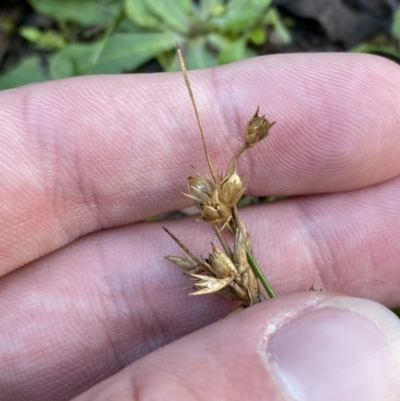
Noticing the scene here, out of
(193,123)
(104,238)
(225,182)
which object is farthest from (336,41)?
(225,182)

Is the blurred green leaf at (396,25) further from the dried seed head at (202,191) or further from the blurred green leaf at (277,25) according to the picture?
the dried seed head at (202,191)

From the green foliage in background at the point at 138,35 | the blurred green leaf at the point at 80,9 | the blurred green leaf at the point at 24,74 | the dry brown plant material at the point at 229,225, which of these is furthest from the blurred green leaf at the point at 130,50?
the dry brown plant material at the point at 229,225

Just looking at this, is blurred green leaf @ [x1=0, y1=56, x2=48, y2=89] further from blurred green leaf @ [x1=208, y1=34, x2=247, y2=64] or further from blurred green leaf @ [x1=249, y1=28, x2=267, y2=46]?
blurred green leaf @ [x1=249, y1=28, x2=267, y2=46]

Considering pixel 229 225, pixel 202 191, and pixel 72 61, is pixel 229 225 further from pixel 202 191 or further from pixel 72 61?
pixel 72 61

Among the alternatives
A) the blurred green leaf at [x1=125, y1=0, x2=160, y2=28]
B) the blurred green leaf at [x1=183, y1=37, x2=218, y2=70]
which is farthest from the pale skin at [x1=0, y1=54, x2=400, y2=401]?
the blurred green leaf at [x1=125, y1=0, x2=160, y2=28]

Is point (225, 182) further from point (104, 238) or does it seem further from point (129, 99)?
point (104, 238)

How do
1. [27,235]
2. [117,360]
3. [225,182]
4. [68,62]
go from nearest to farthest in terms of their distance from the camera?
[225,182] < [27,235] < [117,360] < [68,62]
